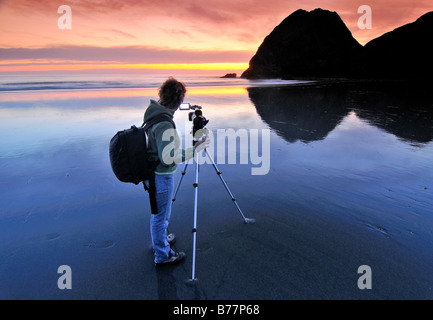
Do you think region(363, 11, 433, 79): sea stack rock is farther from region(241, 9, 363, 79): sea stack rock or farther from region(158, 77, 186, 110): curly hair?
region(158, 77, 186, 110): curly hair

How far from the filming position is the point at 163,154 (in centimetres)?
257

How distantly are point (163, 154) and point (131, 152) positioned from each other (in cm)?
35

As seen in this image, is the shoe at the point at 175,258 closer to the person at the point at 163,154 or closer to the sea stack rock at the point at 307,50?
the person at the point at 163,154

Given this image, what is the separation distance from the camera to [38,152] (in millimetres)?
6992

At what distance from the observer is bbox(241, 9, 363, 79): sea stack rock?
10994 centimetres

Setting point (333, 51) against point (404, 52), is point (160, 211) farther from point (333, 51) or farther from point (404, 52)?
point (333, 51)

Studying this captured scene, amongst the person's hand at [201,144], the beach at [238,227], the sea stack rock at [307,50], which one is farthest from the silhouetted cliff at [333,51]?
the person's hand at [201,144]

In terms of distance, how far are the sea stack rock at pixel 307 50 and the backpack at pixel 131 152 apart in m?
99.7

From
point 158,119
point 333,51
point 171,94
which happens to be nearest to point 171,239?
point 158,119

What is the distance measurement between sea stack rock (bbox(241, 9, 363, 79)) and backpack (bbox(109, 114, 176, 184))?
99.7 m

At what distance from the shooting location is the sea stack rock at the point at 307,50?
109938mm

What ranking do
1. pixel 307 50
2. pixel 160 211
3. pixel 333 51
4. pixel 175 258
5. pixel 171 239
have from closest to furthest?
pixel 160 211
pixel 175 258
pixel 171 239
pixel 307 50
pixel 333 51

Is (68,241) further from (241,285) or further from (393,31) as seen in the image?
(393,31)

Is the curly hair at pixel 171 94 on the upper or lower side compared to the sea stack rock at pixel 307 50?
Result: lower
